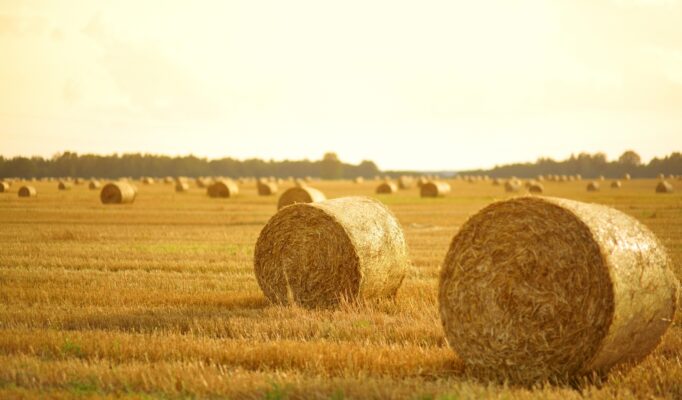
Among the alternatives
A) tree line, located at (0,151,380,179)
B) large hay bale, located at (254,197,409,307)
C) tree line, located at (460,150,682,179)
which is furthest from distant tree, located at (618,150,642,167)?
large hay bale, located at (254,197,409,307)

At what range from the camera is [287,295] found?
10.9 metres

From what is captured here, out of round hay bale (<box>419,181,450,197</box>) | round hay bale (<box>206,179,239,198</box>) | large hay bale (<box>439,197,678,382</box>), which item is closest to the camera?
large hay bale (<box>439,197,678,382</box>)

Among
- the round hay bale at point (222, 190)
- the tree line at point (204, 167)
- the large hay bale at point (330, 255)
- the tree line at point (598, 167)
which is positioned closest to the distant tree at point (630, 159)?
the tree line at point (598, 167)

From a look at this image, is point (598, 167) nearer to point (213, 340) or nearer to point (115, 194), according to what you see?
point (115, 194)

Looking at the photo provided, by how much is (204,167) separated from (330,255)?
120 meters

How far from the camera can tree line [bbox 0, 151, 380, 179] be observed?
3959 inches

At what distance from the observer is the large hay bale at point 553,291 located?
6746mm

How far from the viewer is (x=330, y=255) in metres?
10.9

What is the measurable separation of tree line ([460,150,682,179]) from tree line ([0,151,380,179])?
2286cm

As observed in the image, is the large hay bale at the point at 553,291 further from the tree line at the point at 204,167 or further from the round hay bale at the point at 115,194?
the tree line at the point at 204,167

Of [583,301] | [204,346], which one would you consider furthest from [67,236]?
[583,301]

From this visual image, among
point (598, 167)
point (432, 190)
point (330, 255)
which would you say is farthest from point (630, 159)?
point (330, 255)

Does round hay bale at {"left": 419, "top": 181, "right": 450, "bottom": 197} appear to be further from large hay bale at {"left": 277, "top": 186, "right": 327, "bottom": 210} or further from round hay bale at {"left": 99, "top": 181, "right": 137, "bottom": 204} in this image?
large hay bale at {"left": 277, "top": 186, "right": 327, "bottom": 210}

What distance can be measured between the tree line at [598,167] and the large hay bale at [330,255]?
73681 mm
